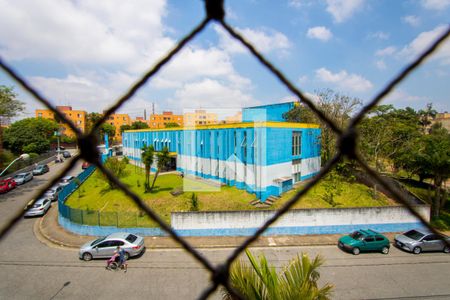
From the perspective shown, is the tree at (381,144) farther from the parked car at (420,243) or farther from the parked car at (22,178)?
the parked car at (22,178)

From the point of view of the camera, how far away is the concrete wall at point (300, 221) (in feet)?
40.1

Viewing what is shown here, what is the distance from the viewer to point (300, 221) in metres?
12.5

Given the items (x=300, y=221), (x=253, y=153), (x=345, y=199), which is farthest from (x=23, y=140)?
(x=345, y=199)

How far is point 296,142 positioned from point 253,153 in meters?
4.62

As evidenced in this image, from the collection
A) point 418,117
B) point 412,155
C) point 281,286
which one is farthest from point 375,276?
point 418,117

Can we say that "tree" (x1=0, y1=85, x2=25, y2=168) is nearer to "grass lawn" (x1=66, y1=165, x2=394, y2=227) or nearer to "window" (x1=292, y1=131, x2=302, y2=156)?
"grass lawn" (x1=66, y1=165, x2=394, y2=227)

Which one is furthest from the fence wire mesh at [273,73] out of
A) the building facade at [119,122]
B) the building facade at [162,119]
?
the building facade at [162,119]

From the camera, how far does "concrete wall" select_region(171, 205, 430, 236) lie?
1222cm

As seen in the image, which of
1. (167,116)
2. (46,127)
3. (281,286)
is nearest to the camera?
(281,286)

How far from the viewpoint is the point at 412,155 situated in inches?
575

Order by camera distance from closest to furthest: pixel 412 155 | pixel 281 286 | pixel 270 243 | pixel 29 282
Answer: pixel 281 286
pixel 29 282
pixel 270 243
pixel 412 155

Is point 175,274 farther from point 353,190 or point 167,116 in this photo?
point 167,116

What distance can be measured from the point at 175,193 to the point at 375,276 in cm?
1218

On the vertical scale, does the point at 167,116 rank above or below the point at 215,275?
above
